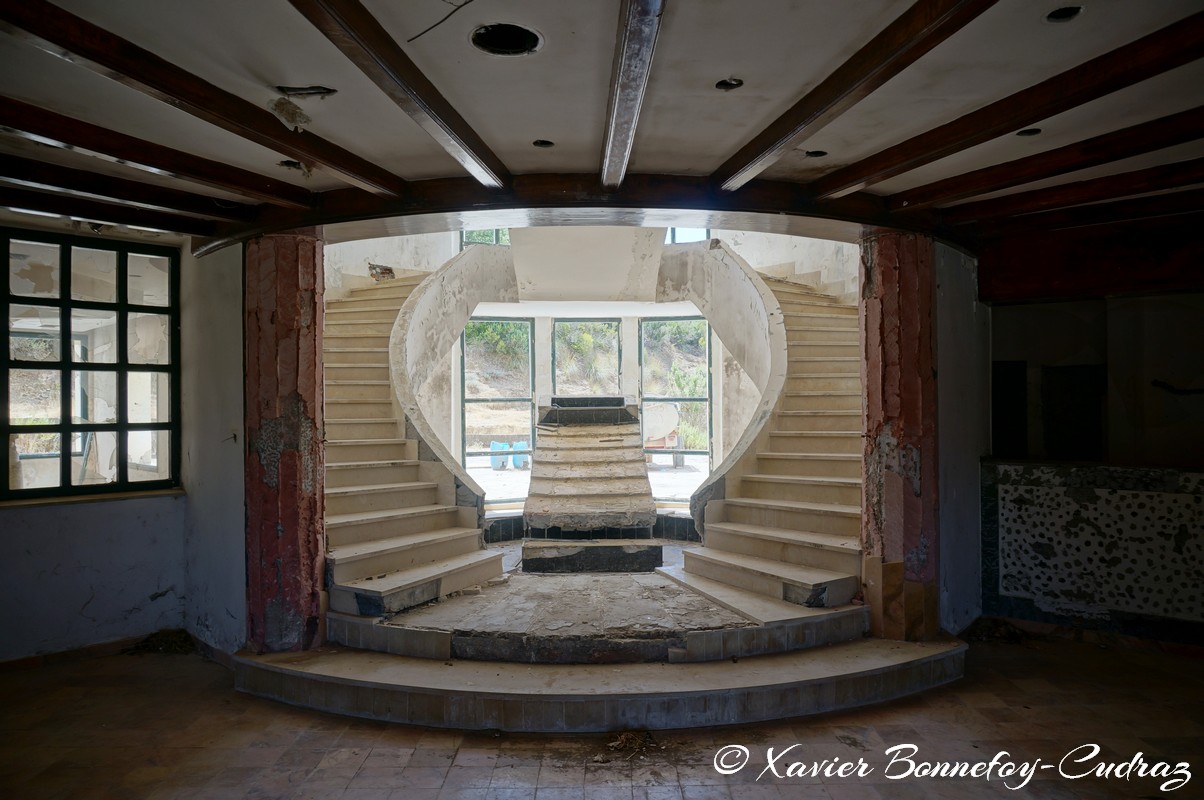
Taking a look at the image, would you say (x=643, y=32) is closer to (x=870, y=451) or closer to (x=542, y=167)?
(x=542, y=167)

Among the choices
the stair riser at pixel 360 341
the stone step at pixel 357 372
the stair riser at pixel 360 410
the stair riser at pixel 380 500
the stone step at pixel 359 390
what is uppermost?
the stair riser at pixel 360 341

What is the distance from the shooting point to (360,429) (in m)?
5.60

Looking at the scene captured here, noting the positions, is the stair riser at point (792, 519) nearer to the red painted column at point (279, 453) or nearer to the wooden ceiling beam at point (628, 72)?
the wooden ceiling beam at point (628, 72)

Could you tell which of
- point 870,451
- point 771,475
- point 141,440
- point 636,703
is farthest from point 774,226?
point 141,440

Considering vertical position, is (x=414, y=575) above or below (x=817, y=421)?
below

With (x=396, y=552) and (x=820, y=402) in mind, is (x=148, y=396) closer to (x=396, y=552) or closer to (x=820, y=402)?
(x=396, y=552)

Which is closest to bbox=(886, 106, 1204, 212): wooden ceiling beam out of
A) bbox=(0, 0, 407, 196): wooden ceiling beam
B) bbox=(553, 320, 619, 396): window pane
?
bbox=(0, 0, 407, 196): wooden ceiling beam

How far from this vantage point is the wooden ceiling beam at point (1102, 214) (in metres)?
3.86

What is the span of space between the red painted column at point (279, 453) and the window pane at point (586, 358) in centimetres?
669

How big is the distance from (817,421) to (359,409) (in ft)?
12.7

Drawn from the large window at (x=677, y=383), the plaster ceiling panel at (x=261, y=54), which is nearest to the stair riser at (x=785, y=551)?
the plaster ceiling panel at (x=261, y=54)

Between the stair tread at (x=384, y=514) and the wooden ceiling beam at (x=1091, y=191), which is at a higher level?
the wooden ceiling beam at (x=1091, y=191)

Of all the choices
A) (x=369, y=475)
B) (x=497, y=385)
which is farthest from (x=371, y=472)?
(x=497, y=385)

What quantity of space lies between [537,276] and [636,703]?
4.50m
